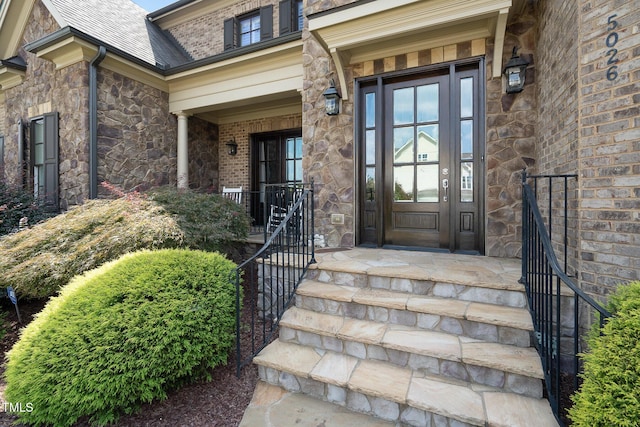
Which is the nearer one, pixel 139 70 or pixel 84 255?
pixel 84 255

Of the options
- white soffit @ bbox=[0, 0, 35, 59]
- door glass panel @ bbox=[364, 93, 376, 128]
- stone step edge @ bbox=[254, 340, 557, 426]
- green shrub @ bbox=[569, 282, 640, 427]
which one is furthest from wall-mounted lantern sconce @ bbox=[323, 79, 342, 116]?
white soffit @ bbox=[0, 0, 35, 59]

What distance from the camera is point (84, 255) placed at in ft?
9.62

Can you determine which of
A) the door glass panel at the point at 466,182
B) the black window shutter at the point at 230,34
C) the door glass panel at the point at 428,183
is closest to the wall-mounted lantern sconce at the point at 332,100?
the door glass panel at the point at 428,183

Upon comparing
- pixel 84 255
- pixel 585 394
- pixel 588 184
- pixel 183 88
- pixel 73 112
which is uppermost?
pixel 183 88

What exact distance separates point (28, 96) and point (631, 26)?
853 cm

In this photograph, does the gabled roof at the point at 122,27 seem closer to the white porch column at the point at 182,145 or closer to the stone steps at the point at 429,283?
the white porch column at the point at 182,145

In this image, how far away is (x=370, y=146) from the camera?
12.8 feet

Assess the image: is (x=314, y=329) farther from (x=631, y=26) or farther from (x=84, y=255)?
(x=631, y=26)

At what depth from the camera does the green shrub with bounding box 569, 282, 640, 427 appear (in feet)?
3.79

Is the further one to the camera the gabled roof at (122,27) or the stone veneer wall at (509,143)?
the gabled roof at (122,27)

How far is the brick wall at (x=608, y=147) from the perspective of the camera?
1.82m

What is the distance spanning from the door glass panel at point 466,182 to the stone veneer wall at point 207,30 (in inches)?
219

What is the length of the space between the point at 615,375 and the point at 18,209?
7.41 metres

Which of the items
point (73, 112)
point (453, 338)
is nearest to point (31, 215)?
point (73, 112)
